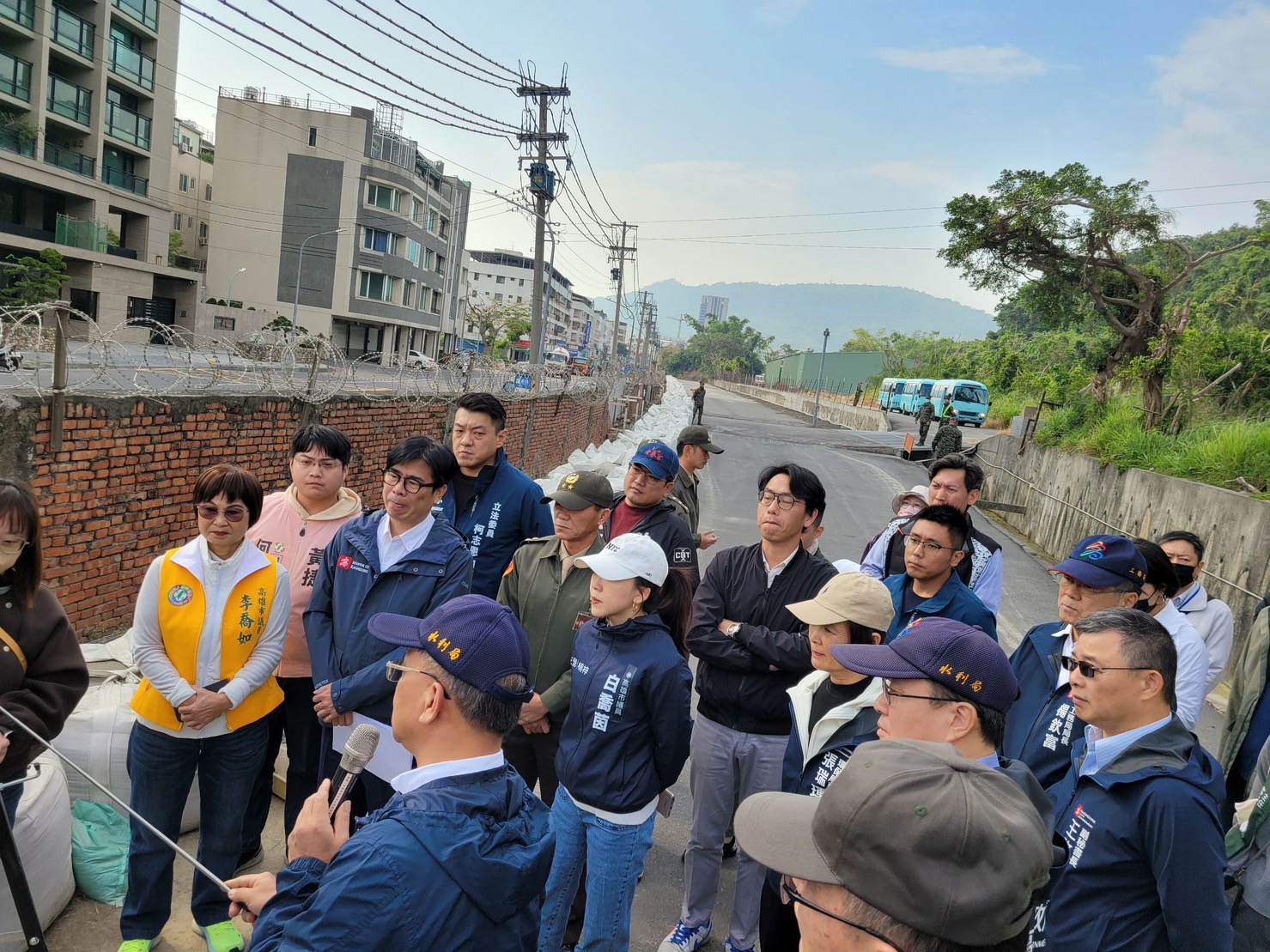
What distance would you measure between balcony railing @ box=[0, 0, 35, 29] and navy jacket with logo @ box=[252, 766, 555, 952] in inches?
1383

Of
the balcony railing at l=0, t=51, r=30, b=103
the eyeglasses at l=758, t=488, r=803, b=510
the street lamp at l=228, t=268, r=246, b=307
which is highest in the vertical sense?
the balcony railing at l=0, t=51, r=30, b=103

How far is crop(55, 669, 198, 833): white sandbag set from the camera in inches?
129

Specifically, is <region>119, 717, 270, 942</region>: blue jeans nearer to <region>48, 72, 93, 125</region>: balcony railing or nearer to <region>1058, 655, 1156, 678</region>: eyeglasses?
<region>1058, 655, 1156, 678</region>: eyeglasses

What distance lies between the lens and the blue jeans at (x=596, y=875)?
8.87ft

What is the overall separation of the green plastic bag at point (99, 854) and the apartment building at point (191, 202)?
165 feet

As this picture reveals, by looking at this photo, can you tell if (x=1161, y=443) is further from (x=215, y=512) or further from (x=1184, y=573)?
(x=215, y=512)

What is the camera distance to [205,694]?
273cm

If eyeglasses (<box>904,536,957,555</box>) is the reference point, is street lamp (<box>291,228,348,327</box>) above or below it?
above

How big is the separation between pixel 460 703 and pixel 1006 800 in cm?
103

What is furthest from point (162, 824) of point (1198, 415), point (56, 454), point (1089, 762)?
point (1198, 415)

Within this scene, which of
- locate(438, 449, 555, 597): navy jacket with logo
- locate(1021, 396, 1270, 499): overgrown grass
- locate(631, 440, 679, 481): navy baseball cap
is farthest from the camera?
locate(1021, 396, 1270, 499): overgrown grass

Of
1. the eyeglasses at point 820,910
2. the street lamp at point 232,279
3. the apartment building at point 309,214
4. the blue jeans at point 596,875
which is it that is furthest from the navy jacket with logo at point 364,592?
the street lamp at point 232,279

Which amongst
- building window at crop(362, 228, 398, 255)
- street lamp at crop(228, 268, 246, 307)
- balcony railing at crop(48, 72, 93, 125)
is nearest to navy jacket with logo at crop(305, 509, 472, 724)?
balcony railing at crop(48, 72, 93, 125)

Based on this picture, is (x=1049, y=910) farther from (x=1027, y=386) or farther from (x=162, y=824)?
(x=1027, y=386)
